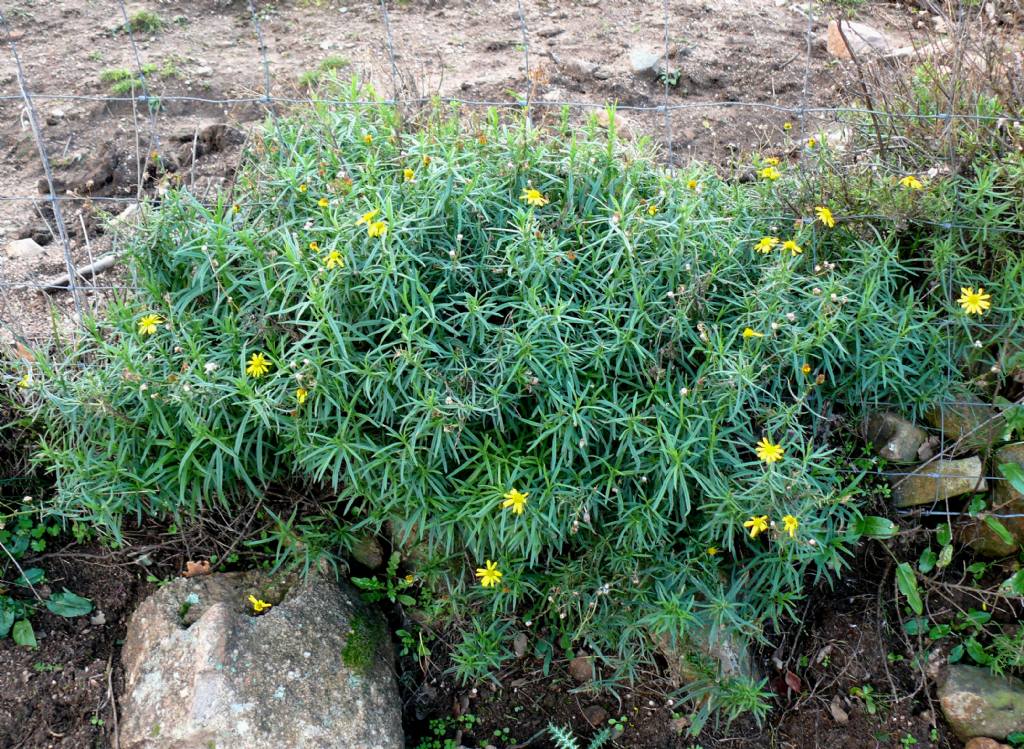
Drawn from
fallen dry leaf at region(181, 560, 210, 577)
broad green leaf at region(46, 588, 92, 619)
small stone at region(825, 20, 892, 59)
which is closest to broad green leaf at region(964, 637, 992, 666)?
fallen dry leaf at region(181, 560, 210, 577)

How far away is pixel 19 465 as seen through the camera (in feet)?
11.0

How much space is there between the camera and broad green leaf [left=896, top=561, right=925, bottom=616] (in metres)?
3.06

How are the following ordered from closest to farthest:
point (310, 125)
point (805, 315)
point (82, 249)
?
point (805, 315)
point (310, 125)
point (82, 249)

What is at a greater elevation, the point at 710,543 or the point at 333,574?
the point at 710,543

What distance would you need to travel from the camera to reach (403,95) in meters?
3.76

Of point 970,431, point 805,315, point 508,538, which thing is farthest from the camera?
point 970,431

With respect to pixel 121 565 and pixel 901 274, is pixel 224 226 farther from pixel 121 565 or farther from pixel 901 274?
pixel 901 274

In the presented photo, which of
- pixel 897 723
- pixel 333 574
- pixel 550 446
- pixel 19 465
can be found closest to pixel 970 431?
pixel 897 723

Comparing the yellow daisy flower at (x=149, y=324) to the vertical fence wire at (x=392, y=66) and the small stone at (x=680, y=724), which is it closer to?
the vertical fence wire at (x=392, y=66)

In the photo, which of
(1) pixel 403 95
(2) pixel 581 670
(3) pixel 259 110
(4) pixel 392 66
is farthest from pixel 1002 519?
(3) pixel 259 110

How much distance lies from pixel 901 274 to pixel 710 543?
4.27 ft

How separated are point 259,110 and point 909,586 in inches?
154

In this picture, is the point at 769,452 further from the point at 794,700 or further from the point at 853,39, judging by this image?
the point at 853,39

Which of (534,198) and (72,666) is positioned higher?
(534,198)
